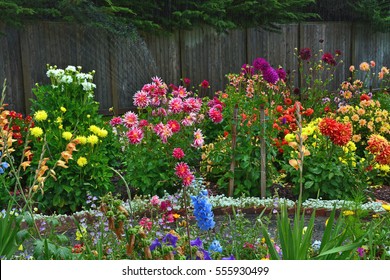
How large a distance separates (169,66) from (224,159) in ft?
16.6

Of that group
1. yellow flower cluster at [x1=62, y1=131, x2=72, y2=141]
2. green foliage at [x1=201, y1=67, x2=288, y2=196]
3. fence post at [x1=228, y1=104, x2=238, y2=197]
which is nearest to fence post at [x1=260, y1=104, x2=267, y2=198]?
green foliage at [x1=201, y1=67, x2=288, y2=196]

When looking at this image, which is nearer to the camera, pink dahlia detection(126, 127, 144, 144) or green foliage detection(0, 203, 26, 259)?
green foliage detection(0, 203, 26, 259)

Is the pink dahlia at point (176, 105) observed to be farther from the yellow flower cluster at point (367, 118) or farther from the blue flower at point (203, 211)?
the blue flower at point (203, 211)

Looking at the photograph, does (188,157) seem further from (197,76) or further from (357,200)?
(197,76)

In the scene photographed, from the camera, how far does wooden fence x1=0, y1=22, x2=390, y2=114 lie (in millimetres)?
8219

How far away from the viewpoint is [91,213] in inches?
165

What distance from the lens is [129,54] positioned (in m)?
9.24

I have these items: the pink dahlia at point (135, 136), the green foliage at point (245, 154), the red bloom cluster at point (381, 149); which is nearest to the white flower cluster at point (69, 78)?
the pink dahlia at point (135, 136)

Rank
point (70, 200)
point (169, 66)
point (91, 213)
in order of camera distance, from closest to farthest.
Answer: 1. point (91, 213)
2. point (70, 200)
3. point (169, 66)

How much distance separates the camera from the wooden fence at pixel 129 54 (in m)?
8.22

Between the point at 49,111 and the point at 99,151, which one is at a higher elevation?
the point at 49,111

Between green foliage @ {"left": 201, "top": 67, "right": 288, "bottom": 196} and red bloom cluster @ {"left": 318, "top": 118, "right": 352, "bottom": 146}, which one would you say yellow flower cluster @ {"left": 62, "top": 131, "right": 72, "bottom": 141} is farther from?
red bloom cluster @ {"left": 318, "top": 118, "right": 352, "bottom": 146}

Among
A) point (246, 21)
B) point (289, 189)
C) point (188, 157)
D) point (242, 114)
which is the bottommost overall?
point (289, 189)
